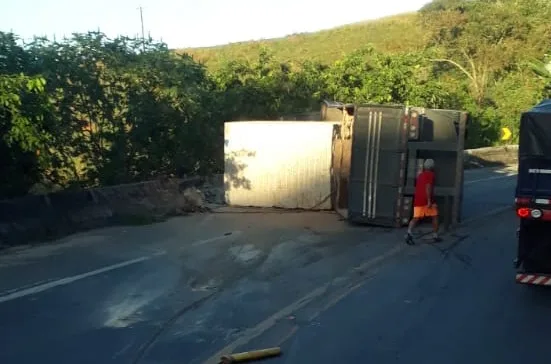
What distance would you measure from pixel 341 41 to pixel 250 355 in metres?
79.9

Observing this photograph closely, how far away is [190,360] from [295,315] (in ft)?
6.18

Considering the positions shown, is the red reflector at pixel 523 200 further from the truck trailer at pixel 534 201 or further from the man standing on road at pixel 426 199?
the man standing on road at pixel 426 199

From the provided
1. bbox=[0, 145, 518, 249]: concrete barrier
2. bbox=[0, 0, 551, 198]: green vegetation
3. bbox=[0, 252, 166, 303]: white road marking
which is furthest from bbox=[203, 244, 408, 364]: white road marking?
bbox=[0, 0, 551, 198]: green vegetation

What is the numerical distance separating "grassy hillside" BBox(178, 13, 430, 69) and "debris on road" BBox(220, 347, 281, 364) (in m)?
62.5

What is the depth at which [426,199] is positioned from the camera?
43.5 ft

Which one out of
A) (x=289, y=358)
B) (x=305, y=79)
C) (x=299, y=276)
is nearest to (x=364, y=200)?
(x=299, y=276)

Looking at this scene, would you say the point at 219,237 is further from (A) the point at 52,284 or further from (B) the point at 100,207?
(A) the point at 52,284

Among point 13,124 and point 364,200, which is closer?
point 13,124

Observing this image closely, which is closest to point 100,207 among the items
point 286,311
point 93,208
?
point 93,208

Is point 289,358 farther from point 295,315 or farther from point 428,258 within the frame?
point 428,258

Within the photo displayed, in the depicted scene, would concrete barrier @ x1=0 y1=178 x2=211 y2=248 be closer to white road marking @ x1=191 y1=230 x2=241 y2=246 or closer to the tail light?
white road marking @ x1=191 y1=230 x2=241 y2=246

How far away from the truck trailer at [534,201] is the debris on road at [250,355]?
3.70 meters

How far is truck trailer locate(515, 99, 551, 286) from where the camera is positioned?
28.7 feet

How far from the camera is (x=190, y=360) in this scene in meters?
6.57
